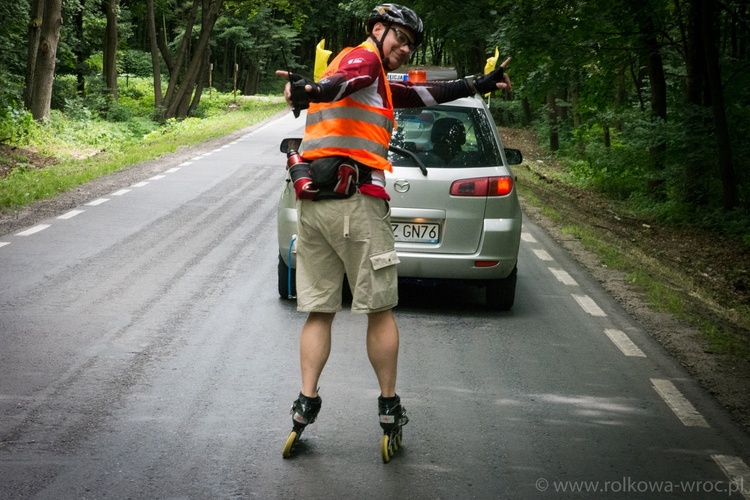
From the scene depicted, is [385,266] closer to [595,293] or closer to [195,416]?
[195,416]

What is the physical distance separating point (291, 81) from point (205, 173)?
14683 millimetres

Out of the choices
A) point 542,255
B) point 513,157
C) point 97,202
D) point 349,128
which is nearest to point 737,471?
point 349,128

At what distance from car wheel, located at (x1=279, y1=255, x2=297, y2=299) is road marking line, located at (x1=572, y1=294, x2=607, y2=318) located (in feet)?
7.74

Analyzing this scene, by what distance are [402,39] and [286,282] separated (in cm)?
379

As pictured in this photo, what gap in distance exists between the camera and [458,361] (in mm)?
6711

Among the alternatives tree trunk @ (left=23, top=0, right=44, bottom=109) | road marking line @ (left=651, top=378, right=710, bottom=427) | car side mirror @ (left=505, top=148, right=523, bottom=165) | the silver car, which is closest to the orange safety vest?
road marking line @ (left=651, top=378, right=710, bottom=427)

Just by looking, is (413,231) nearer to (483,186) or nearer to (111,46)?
(483,186)

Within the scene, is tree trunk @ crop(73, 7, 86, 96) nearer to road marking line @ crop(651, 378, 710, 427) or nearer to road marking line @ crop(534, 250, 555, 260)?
road marking line @ crop(534, 250, 555, 260)

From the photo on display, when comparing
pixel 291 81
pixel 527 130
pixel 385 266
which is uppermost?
pixel 291 81

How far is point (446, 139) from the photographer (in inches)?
320

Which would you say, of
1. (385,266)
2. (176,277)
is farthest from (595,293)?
(385,266)

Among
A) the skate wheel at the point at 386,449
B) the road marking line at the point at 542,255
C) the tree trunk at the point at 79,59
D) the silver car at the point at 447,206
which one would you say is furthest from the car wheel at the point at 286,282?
the tree trunk at the point at 79,59

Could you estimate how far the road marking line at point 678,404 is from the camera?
18.3 feet

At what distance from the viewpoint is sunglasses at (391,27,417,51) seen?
4.80 meters
